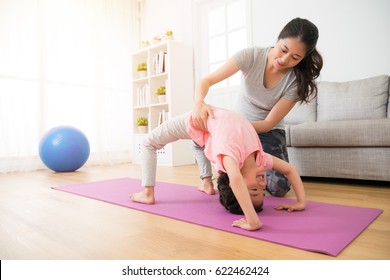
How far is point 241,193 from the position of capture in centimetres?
104

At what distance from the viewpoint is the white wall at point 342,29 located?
251 centimetres

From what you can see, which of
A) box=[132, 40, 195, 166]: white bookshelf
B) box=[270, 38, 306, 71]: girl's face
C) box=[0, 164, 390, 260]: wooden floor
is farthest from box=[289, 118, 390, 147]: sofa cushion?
box=[132, 40, 195, 166]: white bookshelf

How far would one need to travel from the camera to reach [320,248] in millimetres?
886

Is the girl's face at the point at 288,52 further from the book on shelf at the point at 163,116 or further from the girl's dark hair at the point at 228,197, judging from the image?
the book on shelf at the point at 163,116

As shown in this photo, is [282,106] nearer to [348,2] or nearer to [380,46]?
[380,46]

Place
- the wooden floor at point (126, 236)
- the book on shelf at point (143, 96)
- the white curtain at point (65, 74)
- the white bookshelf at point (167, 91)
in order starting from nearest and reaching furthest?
the wooden floor at point (126, 236) → the white curtain at point (65, 74) → the white bookshelf at point (167, 91) → the book on shelf at point (143, 96)

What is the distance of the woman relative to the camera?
1.32 metres

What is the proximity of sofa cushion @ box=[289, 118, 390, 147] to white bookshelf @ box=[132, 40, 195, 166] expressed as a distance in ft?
5.66

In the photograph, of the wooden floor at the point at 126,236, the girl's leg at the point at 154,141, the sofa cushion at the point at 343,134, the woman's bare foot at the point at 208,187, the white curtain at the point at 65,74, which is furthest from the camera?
the white curtain at the point at 65,74

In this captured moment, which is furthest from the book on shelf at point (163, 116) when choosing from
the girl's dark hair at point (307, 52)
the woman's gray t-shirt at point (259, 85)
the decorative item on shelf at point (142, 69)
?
the girl's dark hair at point (307, 52)

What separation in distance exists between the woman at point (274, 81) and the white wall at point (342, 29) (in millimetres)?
1391

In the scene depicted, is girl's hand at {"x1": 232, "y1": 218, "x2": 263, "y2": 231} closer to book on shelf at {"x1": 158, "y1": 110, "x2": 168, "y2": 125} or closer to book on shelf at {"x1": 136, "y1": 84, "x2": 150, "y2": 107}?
book on shelf at {"x1": 158, "y1": 110, "x2": 168, "y2": 125}
